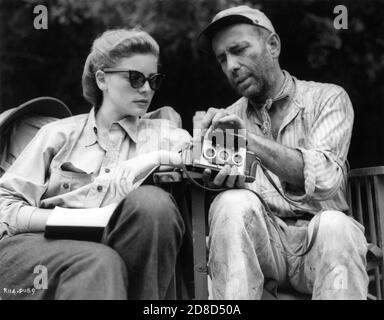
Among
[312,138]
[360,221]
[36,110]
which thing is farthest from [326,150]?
[36,110]

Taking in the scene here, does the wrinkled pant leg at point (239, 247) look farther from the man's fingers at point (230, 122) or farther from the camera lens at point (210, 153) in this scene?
the man's fingers at point (230, 122)

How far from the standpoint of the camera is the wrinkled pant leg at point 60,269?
6.66ft

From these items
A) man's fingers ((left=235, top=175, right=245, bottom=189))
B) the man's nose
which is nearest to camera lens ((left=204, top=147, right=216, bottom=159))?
man's fingers ((left=235, top=175, right=245, bottom=189))

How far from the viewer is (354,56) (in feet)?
12.6

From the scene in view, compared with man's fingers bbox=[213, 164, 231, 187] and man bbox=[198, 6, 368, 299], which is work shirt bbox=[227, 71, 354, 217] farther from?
man's fingers bbox=[213, 164, 231, 187]

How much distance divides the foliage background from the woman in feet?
3.35

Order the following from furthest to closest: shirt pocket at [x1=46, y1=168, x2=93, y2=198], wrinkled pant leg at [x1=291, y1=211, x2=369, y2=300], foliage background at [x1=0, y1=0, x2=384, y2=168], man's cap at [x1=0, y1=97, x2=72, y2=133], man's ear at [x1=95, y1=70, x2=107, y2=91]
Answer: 1. foliage background at [x1=0, y1=0, x2=384, y2=168]
2. man's ear at [x1=95, y1=70, x2=107, y2=91]
3. man's cap at [x1=0, y1=97, x2=72, y2=133]
4. shirt pocket at [x1=46, y1=168, x2=93, y2=198]
5. wrinkled pant leg at [x1=291, y1=211, x2=369, y2=300]

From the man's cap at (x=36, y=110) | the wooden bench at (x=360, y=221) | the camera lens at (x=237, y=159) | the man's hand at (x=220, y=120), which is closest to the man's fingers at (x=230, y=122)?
the man's hand at (x=220, y=120)

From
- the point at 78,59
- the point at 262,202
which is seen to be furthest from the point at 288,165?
Answer: the point at 78,59

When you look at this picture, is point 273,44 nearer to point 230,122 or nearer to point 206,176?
point 230,122

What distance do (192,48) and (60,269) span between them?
6.84ft

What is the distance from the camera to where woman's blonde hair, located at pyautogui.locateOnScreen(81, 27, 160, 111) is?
2715 millimetres

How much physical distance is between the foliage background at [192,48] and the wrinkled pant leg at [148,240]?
180 centimetres

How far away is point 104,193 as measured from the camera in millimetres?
2457
